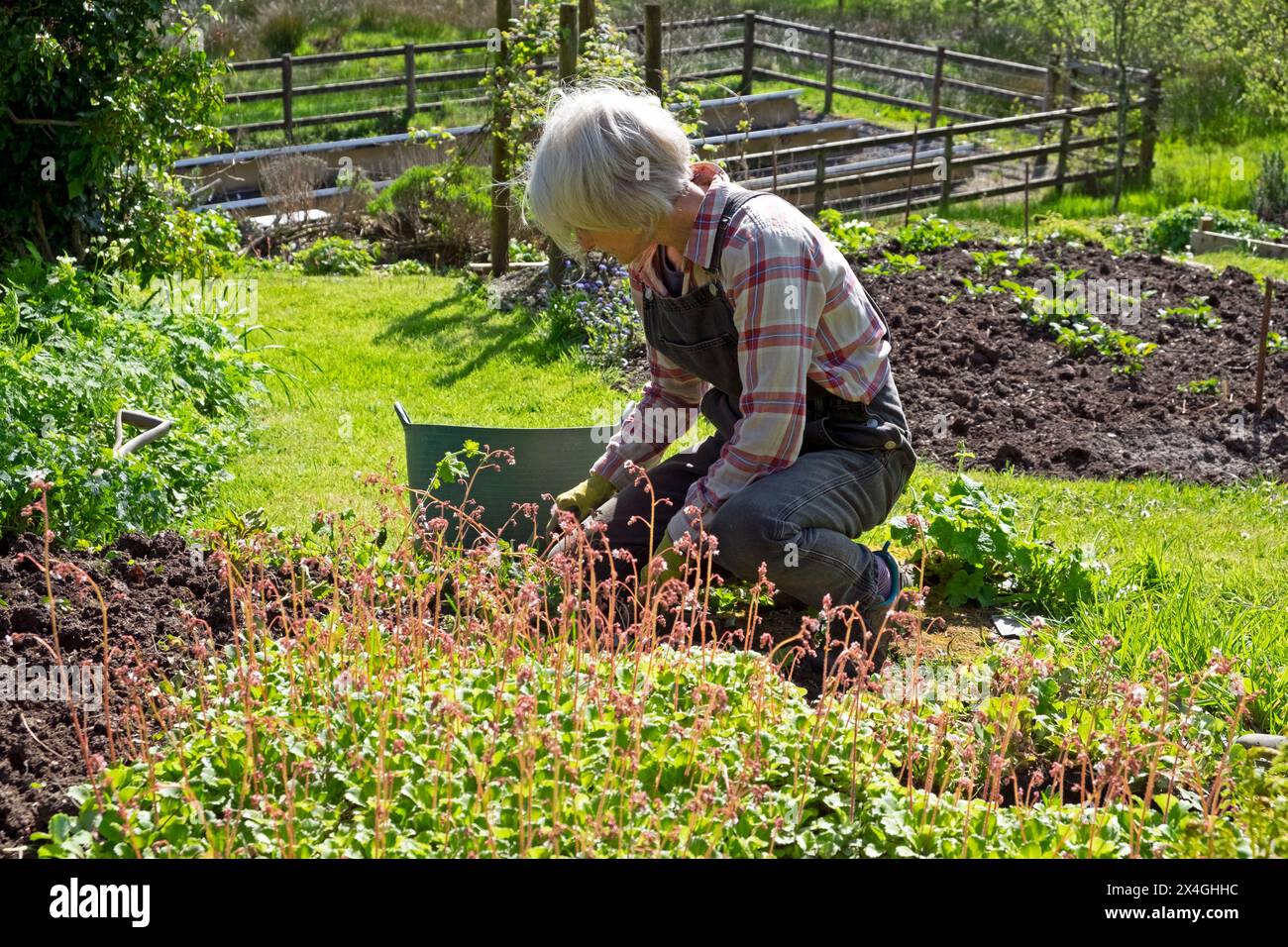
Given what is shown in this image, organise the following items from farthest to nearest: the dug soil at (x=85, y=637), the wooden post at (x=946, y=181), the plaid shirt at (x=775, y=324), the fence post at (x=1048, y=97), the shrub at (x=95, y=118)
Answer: the fence post at (x=1048, y=97)
the wooden post at (x=946, y=181)
the shrub at (x=95, y=118)
the plaid shirt at (x=775, y=324)
the dug soil at (x=85, y=637)

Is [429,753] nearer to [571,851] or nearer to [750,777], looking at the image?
[571,851]

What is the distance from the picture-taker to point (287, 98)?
14.0 m

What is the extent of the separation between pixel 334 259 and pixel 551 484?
20.9ft

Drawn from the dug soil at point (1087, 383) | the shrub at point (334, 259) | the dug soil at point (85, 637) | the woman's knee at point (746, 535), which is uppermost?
the woman's knee at point (746, 535)

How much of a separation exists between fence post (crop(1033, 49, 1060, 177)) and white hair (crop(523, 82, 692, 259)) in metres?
12.2

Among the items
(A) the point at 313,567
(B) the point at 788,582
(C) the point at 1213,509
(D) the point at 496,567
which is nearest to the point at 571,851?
(D) the point at 496,567

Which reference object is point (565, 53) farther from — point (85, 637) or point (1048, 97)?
point (1048, 97)

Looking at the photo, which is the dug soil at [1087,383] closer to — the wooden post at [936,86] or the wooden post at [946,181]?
the wooden post at [946,181]

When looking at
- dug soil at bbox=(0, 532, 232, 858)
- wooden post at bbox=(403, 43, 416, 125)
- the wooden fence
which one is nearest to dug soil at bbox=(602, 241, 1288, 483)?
the wooden fence

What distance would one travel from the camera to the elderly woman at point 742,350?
3154mm

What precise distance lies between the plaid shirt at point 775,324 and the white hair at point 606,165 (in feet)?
0.64

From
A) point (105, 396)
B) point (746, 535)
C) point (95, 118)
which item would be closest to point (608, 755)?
point (746, 535)

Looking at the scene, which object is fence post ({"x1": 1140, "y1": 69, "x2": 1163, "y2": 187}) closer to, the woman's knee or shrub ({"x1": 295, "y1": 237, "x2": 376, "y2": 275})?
shrub ({"x1": 295, "y1": 237, "x2": 376, "y2": 275})

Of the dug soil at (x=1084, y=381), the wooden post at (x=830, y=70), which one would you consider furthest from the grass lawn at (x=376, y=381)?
the wooden post at (x=830, y=70)
